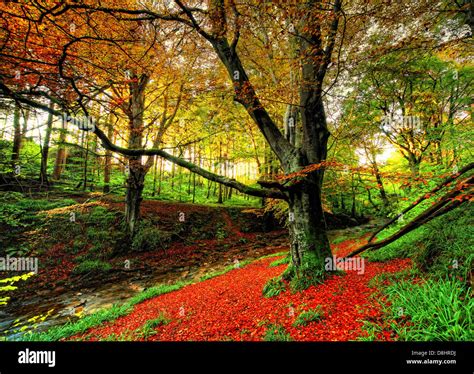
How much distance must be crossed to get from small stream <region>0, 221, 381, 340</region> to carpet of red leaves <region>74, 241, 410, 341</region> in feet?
6.08

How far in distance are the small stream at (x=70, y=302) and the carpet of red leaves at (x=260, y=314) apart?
1852 mm

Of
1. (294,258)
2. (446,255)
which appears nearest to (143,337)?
(294,258)

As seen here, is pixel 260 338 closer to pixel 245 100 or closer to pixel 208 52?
pixel 245 100

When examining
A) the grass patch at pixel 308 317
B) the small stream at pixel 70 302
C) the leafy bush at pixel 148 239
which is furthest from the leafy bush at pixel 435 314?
the leafy bush at pixel 148 239

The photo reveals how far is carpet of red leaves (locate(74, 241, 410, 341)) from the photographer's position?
2.62 metres

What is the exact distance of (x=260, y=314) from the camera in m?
3.46

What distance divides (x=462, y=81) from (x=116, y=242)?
19161 millimetres

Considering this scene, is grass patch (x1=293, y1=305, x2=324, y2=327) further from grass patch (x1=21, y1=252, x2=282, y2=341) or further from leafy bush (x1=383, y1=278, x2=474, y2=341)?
grass patch (x1=21, y1=252, x2=282, y2=341)

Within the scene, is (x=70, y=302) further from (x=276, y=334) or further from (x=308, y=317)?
(x=308, y=317)

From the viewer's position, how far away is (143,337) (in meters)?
3.66

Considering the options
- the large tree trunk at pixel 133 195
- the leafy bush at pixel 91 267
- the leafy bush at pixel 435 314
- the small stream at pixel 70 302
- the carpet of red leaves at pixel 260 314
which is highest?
the large tree trunk at pixel 133 195

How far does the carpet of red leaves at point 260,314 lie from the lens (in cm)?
262

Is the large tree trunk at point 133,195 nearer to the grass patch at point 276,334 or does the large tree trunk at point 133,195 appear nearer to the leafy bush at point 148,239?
the leafy bush at point 148,239

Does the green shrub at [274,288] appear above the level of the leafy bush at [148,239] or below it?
above
